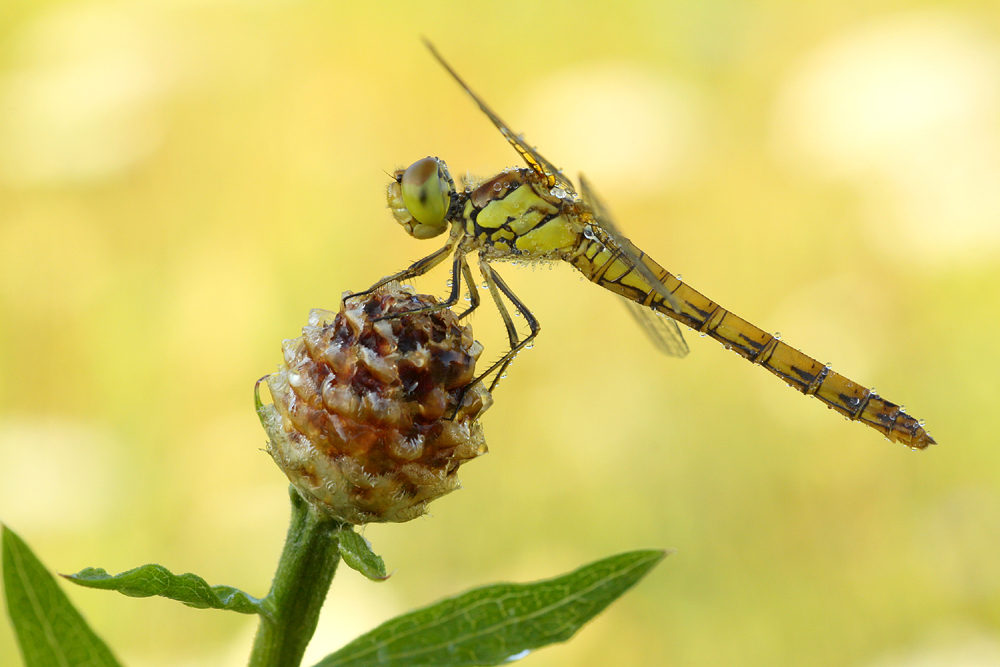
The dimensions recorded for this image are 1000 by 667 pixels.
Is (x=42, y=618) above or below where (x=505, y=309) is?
below

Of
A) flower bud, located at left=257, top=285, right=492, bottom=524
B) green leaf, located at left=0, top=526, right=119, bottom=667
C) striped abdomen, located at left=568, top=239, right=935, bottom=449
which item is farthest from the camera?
striped abdomen, located at left=568, top=239, right=935, bottom=449

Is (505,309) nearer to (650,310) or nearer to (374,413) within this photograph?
(650,310)

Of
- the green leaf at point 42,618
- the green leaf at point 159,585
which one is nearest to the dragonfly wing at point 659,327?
the green leaf at point 159,585

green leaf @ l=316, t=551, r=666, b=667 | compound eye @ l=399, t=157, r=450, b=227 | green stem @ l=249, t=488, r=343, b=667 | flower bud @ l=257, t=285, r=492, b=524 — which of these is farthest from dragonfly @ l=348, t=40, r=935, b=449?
green leaf @ l=316, t=551, r=666, b=667

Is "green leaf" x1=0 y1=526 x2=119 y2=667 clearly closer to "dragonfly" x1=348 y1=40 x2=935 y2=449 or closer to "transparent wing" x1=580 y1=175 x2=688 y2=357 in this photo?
"dragonfly" x1=348 y1=40 x2=935 y2=449

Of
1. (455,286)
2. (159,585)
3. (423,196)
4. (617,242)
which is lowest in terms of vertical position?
(159,585)

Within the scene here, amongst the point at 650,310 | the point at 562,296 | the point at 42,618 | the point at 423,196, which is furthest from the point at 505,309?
the point at 562,296
